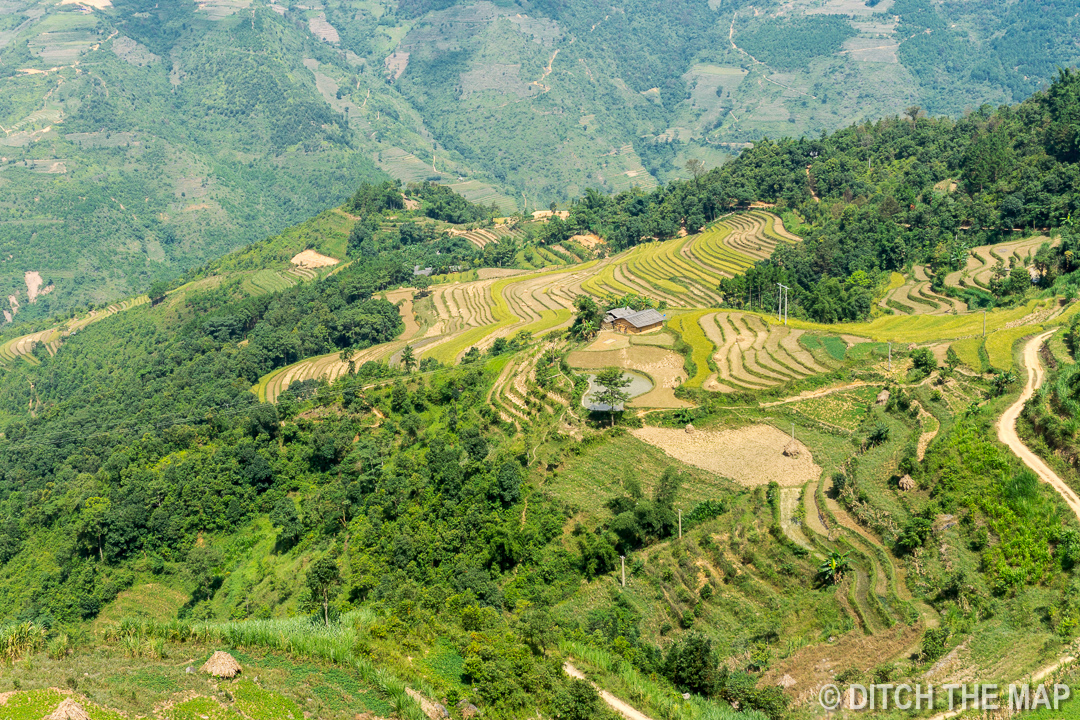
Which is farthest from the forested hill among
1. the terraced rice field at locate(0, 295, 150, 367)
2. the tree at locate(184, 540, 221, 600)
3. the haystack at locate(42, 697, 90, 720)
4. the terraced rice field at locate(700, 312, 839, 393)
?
the terraced rice field at locate(0, 295, 150, 367)

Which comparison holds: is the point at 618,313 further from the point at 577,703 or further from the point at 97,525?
the point at 577,703

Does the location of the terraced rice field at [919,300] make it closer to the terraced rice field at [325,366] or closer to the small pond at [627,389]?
the small pond at [627,389]

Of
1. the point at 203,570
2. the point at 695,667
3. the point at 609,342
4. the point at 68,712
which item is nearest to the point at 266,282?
the point at 609,342

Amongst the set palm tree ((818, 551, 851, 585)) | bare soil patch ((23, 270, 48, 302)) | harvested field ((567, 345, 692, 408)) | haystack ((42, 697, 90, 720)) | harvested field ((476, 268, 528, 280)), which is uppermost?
haystack ((42, 697, 90, 720))

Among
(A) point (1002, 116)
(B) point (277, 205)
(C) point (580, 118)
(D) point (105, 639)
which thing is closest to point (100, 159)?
(B) point (277, 205)

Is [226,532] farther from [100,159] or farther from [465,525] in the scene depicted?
[100,159]

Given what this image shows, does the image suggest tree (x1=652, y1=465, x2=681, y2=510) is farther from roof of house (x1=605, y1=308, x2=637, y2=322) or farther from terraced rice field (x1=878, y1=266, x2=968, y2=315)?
terraced rice field (x1=878, y1=266, x2=968, y2=315)
